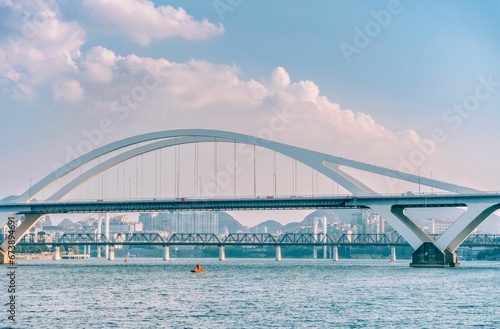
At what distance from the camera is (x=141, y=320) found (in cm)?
4828

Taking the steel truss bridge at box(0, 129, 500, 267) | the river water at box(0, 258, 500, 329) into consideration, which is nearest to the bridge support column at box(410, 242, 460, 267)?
the steel truss bridge at box(0, 129, 500, 267)

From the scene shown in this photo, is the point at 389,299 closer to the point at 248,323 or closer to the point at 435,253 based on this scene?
the point at 248,323

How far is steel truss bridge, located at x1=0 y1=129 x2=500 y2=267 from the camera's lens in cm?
11194

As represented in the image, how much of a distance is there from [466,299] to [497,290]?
441 inches

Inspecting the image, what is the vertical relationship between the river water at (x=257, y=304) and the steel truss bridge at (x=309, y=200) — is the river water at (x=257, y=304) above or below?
below

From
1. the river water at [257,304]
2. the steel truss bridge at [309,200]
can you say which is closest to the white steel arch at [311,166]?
the steel truss bridge at [309,200]

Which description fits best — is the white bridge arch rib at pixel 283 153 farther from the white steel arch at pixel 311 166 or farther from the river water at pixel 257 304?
the river water at pixel 257 304

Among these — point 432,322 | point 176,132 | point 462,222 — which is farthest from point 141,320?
point 176,132

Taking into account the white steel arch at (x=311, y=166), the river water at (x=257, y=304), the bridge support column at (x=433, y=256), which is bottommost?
the river water at (x=257, y=304)

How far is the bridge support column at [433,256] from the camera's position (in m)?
114

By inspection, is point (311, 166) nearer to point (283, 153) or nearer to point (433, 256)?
point (283, 153)

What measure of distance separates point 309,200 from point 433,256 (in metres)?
17.5

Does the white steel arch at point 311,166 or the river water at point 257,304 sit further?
the white steel arch at point 311,166

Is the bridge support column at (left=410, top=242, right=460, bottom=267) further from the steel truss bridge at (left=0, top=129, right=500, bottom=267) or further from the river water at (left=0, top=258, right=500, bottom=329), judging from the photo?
the river water at (left=0, top=258, right=500, bottom=329)
